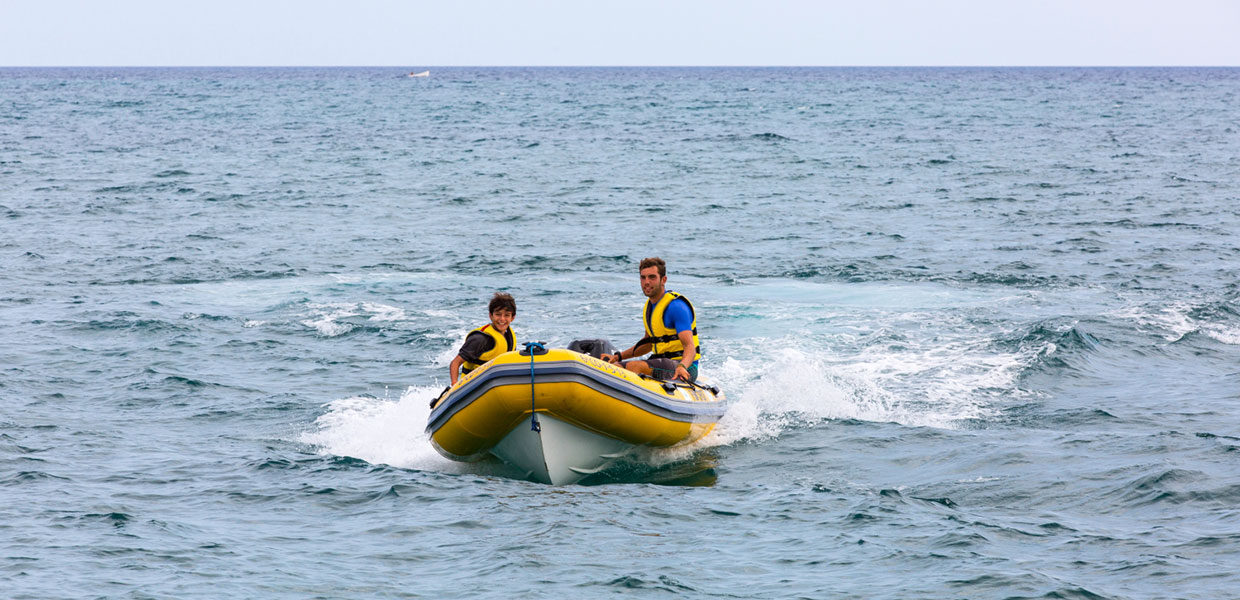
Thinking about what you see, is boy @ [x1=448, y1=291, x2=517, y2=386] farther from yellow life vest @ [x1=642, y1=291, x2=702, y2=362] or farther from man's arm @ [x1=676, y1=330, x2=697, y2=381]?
man's arm @ [x1=676, y1=330, x2=697, y2=381]

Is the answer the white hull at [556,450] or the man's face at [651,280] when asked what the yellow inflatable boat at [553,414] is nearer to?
the white hull at [556,450]

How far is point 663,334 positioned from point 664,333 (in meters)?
0.01

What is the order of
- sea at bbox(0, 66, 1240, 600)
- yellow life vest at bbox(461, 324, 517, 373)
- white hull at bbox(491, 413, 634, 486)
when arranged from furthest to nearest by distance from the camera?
yellow life vest at bbox(461, 324, 517, 373) → white hull at bbox(491, 413, 634, 486) → sea at bbox(0, 66, 1240, 600)

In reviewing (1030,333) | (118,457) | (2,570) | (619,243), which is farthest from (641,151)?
(2,570)

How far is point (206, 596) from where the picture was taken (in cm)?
732

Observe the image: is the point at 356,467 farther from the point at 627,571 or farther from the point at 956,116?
the point at 956,116

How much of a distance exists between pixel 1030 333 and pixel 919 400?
302 centimetres

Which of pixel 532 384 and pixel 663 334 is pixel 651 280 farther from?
pixel 532 384

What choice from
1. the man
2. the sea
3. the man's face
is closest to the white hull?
the sea

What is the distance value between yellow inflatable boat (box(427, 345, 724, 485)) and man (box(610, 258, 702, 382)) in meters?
0.31

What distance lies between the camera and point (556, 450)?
9.43m

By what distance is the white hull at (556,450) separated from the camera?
30.6ft

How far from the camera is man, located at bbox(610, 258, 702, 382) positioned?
10.3 metres

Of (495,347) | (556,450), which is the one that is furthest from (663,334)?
(556,450)
